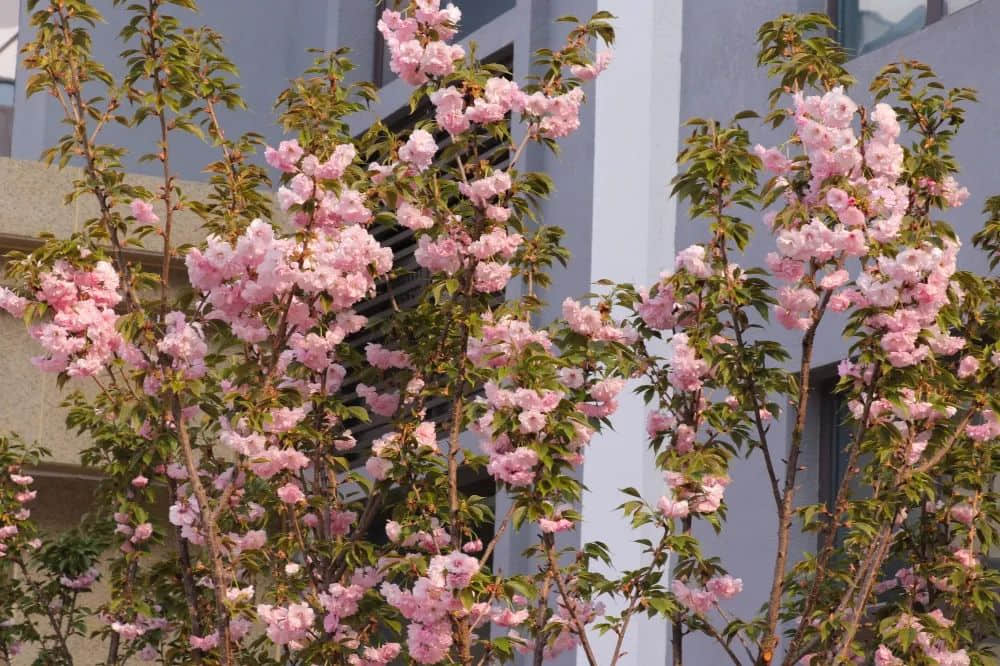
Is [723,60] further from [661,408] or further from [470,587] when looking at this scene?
[470,587]

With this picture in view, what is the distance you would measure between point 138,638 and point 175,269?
521 cm

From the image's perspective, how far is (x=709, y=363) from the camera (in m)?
6.57

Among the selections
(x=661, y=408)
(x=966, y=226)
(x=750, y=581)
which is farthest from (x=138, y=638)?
(x=966, y=226)

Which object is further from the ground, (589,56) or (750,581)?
(589,56)

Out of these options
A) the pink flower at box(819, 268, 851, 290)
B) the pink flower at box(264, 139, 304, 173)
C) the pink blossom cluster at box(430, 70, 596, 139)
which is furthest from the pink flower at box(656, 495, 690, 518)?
the pink flower at box(264, 139, 304, 173)

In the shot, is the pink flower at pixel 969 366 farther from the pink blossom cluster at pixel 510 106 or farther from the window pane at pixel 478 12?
the window pane at pixel 478 12

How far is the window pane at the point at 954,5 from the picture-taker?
873cm

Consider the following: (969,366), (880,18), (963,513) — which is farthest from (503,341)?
(880,18)

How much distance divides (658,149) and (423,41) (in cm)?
379

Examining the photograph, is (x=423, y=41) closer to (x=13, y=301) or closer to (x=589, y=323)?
(x=589, y=323)

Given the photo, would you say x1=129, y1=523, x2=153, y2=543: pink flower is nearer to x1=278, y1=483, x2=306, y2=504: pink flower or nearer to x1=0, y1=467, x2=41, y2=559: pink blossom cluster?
x1=0, y1=467, x2=41, y2=559: pink blossom cluster

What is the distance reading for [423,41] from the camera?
702 centimetres

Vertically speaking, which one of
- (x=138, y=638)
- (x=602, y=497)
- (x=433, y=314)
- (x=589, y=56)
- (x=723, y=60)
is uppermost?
(x=723, y=60)

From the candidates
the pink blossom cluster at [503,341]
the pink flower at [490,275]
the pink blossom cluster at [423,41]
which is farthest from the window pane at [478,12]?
the pink blossom cluster at [503,341]
